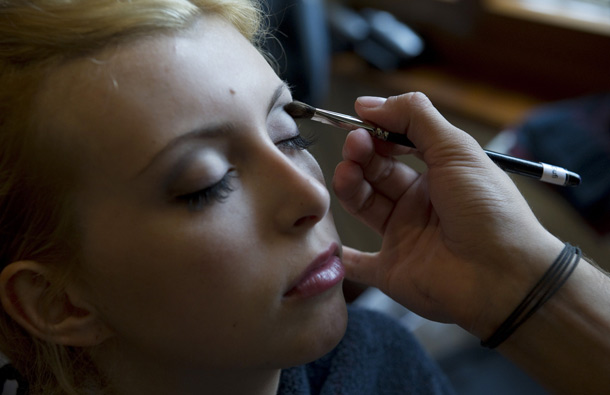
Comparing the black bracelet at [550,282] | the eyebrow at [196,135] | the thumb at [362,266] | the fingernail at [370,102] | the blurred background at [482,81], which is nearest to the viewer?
the eyebrow at [196,135]

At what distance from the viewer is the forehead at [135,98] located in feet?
2.04

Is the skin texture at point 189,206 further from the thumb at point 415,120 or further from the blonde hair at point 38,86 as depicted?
the thumb at point 415,120

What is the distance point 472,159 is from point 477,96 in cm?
117

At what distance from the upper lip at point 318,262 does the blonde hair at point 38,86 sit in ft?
0.88

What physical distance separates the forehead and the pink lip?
211 mm

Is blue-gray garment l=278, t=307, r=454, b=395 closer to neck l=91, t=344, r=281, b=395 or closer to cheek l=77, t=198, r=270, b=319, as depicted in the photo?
neck l=91, t=344, r=281, b=395

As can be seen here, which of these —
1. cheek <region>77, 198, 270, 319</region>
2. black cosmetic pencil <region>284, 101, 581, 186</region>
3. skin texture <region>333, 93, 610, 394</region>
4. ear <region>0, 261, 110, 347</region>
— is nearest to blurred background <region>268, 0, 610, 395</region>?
black cosmetic pencil <region>284, 101, 581, 186</region>

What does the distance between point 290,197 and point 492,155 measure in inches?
13.5

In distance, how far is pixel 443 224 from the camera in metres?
0.82

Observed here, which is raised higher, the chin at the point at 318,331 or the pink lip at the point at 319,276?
the pink lip at the point at 319,276

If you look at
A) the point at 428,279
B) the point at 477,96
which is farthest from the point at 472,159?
the point at 477,96

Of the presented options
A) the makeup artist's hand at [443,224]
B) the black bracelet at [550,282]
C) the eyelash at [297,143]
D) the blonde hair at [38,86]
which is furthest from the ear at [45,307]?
the black bracelet at [550,282]

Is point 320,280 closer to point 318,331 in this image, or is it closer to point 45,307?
point 318,331

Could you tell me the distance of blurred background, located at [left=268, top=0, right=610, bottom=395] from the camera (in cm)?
131
